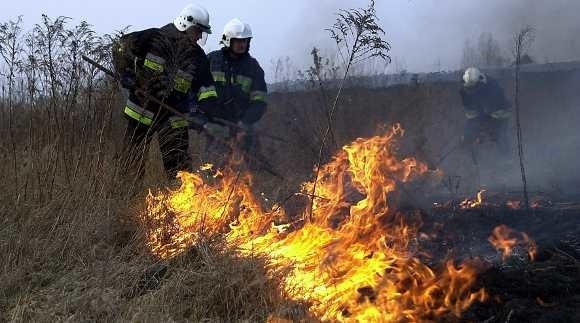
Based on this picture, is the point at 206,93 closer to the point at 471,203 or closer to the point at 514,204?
the point at 471,203

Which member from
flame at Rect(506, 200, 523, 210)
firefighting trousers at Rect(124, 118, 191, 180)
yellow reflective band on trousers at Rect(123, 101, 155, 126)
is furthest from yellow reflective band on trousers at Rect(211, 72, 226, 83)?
flame at Rect(506, 200, 523, 210)

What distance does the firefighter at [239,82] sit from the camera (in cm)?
693

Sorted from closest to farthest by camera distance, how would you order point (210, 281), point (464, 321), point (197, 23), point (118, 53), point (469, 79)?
1. point (464, 321)
2. point (210, 281)
3. point (118, 53)
4. point (197, 23)
5. point (469, 79)

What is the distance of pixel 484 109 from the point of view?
976 cm

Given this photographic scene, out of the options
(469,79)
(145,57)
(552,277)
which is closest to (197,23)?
(145,57)

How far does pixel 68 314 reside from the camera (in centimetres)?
303

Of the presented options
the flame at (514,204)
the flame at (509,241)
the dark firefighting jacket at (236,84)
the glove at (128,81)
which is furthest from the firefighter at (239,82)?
the flame at (509,241)

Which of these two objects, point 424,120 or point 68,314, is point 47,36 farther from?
point 424,120

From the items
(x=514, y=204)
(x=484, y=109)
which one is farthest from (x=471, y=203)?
(x=484, y=109)

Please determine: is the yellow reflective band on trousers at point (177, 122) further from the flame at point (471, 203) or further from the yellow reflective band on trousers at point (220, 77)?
the flame at point (471, 203)

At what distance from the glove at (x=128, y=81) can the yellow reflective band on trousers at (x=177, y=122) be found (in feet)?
1.89

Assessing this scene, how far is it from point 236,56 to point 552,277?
183 inches

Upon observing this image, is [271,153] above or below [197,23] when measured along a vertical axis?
below

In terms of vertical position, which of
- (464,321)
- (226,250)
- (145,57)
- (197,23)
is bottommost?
(464,321)
